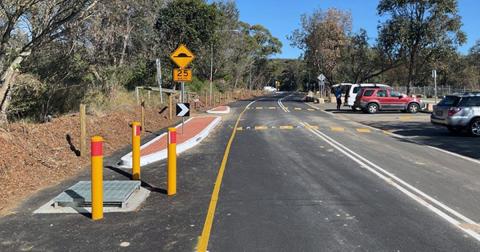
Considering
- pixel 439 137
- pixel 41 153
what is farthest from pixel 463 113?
pixel 41 153

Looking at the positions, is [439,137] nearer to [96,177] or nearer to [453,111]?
[453,111]

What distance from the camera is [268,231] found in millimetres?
5852

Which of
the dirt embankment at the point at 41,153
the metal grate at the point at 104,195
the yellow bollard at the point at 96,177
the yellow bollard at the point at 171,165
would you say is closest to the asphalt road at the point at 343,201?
the yellow bollard at the point at 171,165

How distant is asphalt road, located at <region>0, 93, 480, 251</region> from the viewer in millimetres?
5500

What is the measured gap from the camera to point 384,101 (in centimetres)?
3122

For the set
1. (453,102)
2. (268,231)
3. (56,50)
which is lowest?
(268,231)

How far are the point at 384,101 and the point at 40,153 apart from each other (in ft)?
82.8

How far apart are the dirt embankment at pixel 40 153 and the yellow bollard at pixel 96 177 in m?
1.49

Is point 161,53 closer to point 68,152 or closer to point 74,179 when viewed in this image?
point 68,152

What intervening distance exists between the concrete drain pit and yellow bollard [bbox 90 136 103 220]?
412 millimetres

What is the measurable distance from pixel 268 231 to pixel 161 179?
154 inches

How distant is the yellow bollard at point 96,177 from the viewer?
20.9ft

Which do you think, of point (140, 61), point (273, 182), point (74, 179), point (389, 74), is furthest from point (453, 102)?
point (389, 74)

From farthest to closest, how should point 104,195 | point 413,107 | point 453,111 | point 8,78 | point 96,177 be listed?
point 413,107 → point 453,111 → point 8,78 → point 104,195 → point 96,177
